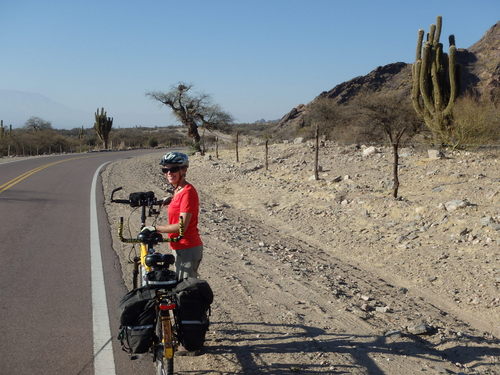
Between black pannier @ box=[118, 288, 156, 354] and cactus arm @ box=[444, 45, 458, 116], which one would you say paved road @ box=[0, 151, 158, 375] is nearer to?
black pannier @ box=[118, 288, 156, 354]

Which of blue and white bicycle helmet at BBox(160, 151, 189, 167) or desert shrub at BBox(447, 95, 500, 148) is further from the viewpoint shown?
desert shrub at BBox(447, 95, 500, 148)

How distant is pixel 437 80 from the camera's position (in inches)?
803

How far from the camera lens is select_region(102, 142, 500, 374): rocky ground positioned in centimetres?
458

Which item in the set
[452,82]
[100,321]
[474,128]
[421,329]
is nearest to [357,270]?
[421,329]

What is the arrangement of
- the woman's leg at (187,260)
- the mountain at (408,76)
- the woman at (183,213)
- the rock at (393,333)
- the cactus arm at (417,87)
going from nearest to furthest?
1. the woman at (183,213)
2. the woman's leg at (187,260)
3. the rock at (393,333)
4. the cactus arm at (417,87)
5. the mountain at (408,76)

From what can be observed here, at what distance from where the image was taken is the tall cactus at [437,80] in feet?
65.4

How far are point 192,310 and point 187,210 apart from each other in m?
0.86

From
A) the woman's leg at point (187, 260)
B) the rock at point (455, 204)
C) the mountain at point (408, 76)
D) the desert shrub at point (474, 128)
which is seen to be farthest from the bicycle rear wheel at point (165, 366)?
the mountain at point (408, 76)

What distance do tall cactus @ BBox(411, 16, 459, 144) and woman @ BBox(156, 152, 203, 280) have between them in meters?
17.8

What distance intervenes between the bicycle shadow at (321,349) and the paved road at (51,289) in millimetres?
934

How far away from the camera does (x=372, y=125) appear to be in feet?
84.0

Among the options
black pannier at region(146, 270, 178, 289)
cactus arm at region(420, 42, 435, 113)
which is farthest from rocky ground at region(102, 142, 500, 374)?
cactus arm at region(420, 42, 435, 113)

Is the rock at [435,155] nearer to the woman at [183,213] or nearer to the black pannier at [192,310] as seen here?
the woman at [183,213]

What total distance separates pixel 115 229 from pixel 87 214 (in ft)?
7.05
